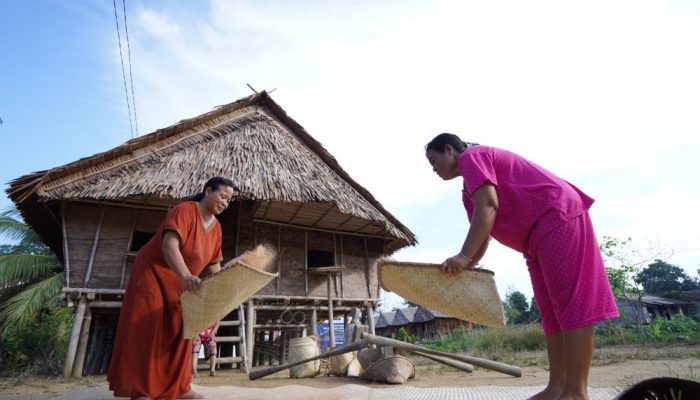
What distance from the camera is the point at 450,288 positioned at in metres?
2.06

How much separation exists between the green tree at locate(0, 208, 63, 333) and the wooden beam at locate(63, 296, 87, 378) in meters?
3.78

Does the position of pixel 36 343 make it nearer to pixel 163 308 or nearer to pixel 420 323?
pixel 163 308

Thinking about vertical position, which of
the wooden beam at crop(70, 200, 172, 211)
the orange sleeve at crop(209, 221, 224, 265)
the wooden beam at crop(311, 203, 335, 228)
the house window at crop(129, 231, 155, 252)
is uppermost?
the wooden beam at crop(70, 200, 172, 211)

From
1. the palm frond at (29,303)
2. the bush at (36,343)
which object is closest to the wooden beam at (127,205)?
the bush at (36,343)

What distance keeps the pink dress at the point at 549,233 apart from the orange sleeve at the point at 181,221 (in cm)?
173

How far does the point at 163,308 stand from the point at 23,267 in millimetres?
12931

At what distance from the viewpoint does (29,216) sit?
8.17 metres

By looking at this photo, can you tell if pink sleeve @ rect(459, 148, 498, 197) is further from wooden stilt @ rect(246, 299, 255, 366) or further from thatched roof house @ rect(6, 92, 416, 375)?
wooden stilt @ rect(246, 299, 255, 366)

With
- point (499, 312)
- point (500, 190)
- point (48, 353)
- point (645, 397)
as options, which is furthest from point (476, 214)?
point (48, 353)

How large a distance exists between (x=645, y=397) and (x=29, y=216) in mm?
10169

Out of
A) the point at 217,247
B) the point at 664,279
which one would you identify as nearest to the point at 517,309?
the point at 664,279

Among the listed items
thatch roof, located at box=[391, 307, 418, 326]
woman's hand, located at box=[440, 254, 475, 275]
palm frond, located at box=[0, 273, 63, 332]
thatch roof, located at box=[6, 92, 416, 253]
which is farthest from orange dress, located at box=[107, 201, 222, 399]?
thatch roof, located at box=[391, 307, 418, 326]

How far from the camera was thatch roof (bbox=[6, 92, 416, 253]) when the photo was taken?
7352mm

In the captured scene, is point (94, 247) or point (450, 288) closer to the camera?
point (450, 288)
